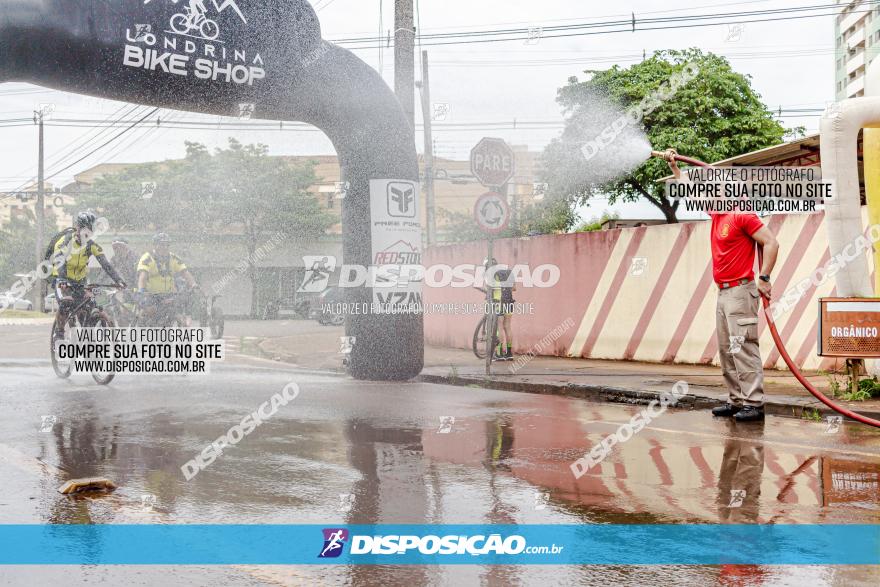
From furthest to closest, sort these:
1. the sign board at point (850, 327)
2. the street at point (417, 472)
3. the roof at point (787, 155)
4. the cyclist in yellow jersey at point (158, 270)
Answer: the roof at point (787, 155) → the cyclist in yellow jersey at point (158, 270) → the sign board at point (850, 327) → the street at point (417, 472)

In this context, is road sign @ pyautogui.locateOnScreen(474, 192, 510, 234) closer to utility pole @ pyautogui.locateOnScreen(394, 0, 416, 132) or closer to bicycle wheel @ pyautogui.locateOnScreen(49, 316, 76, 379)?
utility pole @ pyautogui.locateOnScreen(394, 0, 416, 132)

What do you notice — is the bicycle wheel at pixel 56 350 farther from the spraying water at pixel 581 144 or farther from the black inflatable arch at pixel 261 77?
the spraying water at pixel 581 144

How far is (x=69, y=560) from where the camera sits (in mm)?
4180

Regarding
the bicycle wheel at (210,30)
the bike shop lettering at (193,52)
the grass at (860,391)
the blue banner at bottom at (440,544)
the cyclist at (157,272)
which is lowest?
the blue banner at bottom at (440,544)

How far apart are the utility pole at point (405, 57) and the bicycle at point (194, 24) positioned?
3.14m

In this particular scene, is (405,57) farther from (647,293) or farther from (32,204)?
(32,204)

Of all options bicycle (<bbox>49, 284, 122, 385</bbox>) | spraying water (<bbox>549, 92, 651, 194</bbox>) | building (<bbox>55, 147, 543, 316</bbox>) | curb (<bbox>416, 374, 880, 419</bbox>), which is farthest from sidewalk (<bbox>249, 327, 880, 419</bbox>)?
spraying water (<bbox>549, 92, 651, 194</bbox>)

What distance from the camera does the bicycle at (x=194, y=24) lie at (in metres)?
10.2

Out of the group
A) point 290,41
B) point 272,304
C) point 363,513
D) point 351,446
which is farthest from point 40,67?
point 272,304

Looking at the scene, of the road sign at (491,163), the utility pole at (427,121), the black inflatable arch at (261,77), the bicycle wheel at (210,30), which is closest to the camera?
the black inflatable arch at (261,77)

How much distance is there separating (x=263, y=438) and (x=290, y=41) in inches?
220

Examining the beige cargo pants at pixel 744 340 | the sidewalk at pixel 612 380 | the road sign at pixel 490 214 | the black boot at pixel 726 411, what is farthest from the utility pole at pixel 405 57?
the black boot at pixel 726 411

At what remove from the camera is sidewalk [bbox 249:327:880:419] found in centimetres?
930

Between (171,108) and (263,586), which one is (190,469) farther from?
(171,108)
